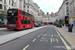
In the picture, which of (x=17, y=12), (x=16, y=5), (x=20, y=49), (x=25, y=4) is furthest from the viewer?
Answer: (x=25, y=4)

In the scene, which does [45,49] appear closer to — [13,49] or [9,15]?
[13,49]

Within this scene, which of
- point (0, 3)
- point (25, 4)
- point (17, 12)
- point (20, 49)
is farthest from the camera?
Result: point (25, 4)

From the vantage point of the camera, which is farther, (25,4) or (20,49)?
(25,4)

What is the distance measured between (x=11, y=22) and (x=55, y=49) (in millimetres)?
12575

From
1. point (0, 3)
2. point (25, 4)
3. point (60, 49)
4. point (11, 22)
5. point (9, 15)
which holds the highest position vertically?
point (25, 4)

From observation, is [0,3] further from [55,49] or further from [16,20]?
[55,49]

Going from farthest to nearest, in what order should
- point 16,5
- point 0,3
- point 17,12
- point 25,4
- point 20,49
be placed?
point 25,4
point 16,5
point 0,3
point 17,12
point 20,49

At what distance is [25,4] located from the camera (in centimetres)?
5578

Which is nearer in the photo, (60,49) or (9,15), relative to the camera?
(60,49)

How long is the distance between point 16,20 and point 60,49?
40.0 feet

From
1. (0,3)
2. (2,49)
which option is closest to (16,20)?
(2,49)

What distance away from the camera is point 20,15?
16.0 m

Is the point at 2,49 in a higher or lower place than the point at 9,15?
lower

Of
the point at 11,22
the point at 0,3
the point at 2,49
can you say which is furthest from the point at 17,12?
the point at 0,3
